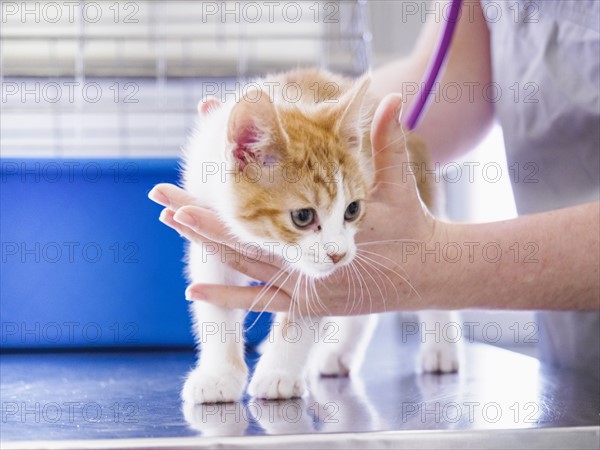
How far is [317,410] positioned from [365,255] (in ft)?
0.87

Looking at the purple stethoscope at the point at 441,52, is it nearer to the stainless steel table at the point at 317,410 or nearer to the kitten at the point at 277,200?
the kitten at the point at 277,200

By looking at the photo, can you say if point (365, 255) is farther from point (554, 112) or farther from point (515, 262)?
point (554, 112)

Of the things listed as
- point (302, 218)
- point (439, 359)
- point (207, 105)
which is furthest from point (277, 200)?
point (439, 359)

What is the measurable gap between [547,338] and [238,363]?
0.70m

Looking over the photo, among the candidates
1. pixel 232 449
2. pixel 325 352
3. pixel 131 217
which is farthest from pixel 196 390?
pixel 131 217

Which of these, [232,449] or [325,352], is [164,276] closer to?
[325,352]

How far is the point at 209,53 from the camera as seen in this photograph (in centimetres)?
202

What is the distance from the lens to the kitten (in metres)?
0.96

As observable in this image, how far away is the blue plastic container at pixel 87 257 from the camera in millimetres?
1301

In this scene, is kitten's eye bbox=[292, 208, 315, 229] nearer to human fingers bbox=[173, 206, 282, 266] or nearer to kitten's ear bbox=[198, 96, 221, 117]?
human fingers bbox=[173, 206, 282, 266]

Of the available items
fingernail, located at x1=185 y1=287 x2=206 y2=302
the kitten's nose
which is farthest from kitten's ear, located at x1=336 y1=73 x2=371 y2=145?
fingernail, located at x1=185 y1=287 x2=206 y2=302

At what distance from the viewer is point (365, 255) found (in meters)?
1.02

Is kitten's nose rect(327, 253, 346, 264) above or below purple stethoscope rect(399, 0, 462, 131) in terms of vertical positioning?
below

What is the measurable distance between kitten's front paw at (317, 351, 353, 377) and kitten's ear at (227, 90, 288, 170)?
41cm
